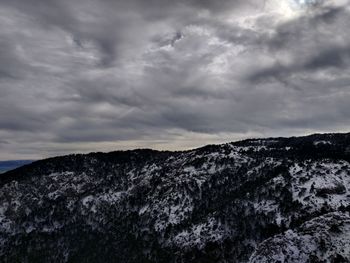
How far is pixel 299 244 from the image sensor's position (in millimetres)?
126125

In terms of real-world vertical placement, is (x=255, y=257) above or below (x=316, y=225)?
below

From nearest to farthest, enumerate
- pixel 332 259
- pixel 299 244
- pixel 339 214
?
pixel 332 259 → pixel 299 244 → pixel 339 214

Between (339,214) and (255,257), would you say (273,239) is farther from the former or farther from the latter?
(339,214)

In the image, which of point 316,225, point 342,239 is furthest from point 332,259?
point 316,225

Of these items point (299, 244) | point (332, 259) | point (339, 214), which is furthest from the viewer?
point (339, 214)

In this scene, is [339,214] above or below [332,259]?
above

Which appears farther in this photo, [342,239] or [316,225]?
[316,225]

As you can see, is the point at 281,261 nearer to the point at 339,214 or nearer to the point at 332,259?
the point at 332,259

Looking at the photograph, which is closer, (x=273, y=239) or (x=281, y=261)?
(x=281, y=261)

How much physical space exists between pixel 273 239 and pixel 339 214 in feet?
82.4

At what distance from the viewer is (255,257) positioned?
426 ft

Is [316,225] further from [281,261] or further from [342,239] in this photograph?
[281,261]

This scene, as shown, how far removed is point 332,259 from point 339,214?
25199 mm

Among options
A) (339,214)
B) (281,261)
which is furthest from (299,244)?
(339,214)
